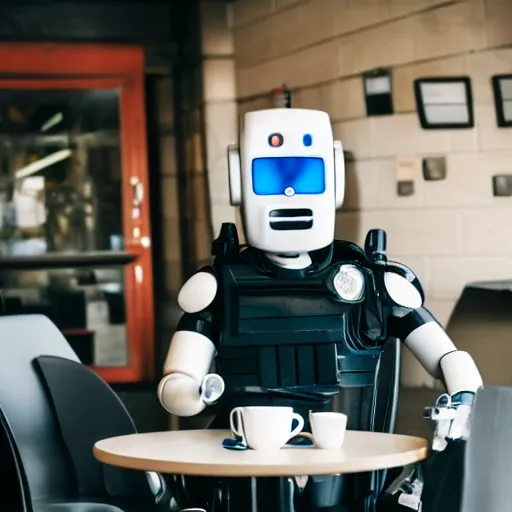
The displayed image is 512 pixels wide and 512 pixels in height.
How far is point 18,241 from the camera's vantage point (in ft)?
12.6

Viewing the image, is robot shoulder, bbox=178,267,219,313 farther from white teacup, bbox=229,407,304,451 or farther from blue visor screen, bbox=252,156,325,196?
white teacup, bbox=229,407,304,451

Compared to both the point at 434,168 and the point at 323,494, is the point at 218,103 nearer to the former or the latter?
the point at 434,168

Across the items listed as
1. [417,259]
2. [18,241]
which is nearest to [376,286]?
[417,259]

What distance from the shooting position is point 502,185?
2953mm

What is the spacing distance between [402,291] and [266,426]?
0.60 metres

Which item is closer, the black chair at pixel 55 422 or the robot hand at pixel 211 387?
the robot hand at pixel 211 387

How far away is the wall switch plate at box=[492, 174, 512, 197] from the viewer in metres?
2.95

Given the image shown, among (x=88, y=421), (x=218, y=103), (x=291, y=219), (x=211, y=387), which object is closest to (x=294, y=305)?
(x=291, y=219)

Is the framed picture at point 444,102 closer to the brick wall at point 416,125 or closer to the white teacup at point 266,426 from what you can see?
the brick wall at point 416,125

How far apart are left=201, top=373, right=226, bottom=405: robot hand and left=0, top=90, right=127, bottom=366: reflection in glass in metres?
1.77

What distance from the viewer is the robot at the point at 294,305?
2299mm

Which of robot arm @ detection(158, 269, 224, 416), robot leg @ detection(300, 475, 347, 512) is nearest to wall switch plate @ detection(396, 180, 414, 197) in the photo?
robot arm @ detection(158, 269, 224, 416)

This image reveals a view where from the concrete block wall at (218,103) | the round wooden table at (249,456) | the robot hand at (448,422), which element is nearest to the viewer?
the round wooden table at (249,456)

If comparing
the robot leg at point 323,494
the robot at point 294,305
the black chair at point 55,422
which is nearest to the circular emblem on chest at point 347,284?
the robot at point 294,305
